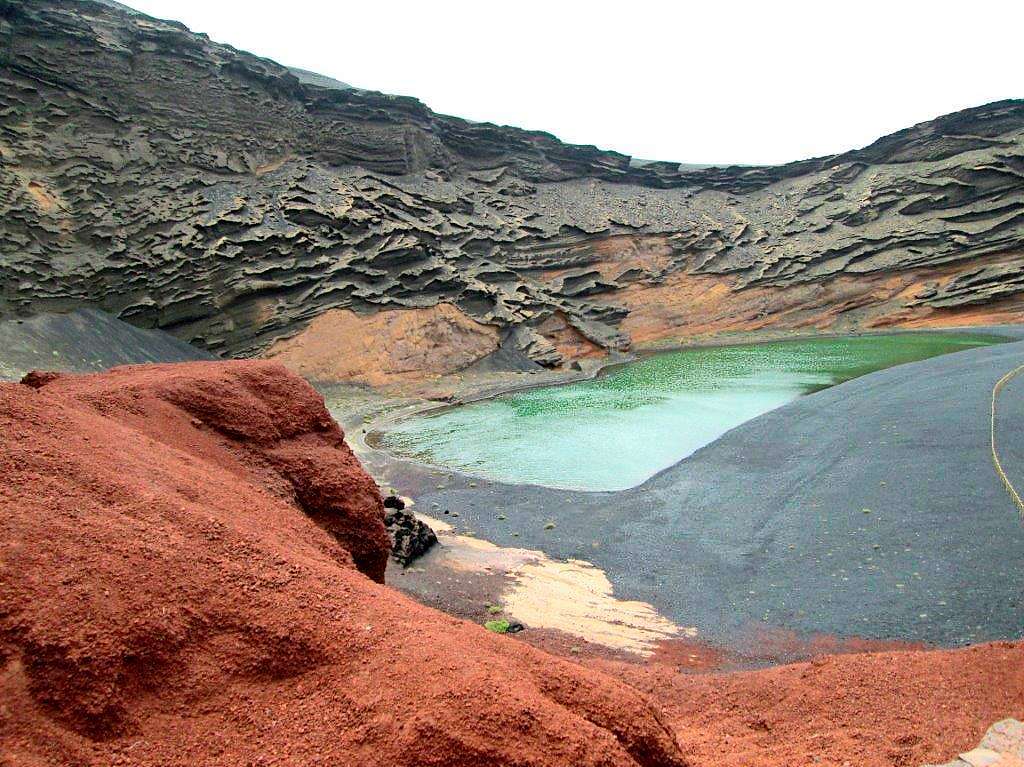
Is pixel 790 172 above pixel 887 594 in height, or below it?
above

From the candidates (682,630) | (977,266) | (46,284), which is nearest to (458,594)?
(682,630)

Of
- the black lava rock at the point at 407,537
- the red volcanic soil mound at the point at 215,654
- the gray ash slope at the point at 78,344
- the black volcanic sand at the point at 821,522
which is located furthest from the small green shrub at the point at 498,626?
the gray ash slope at the point at 78,344

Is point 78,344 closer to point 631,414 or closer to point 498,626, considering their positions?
point 631,414

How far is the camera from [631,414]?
71.0 feet

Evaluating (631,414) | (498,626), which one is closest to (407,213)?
(631,414)

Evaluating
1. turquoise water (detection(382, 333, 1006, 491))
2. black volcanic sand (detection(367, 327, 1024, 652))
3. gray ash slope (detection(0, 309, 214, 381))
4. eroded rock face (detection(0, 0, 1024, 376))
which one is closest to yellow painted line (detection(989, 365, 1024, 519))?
black volcanic sand (detection(367, 327, 1024, 652))

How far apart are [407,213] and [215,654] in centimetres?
3610

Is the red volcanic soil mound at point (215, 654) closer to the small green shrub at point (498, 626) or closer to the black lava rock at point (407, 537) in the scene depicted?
the small green shrub at point (498, 626)

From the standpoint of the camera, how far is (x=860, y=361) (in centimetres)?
2841

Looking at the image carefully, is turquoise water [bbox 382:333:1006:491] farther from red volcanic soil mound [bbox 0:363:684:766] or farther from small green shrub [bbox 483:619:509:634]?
red volcanic soil mound [bbox 0:363:684:766]

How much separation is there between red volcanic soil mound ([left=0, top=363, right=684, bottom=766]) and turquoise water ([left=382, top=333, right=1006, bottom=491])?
1151 centimetres

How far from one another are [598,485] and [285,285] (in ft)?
68.0

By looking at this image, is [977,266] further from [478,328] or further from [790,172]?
[478,328]

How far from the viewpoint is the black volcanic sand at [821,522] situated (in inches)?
289
